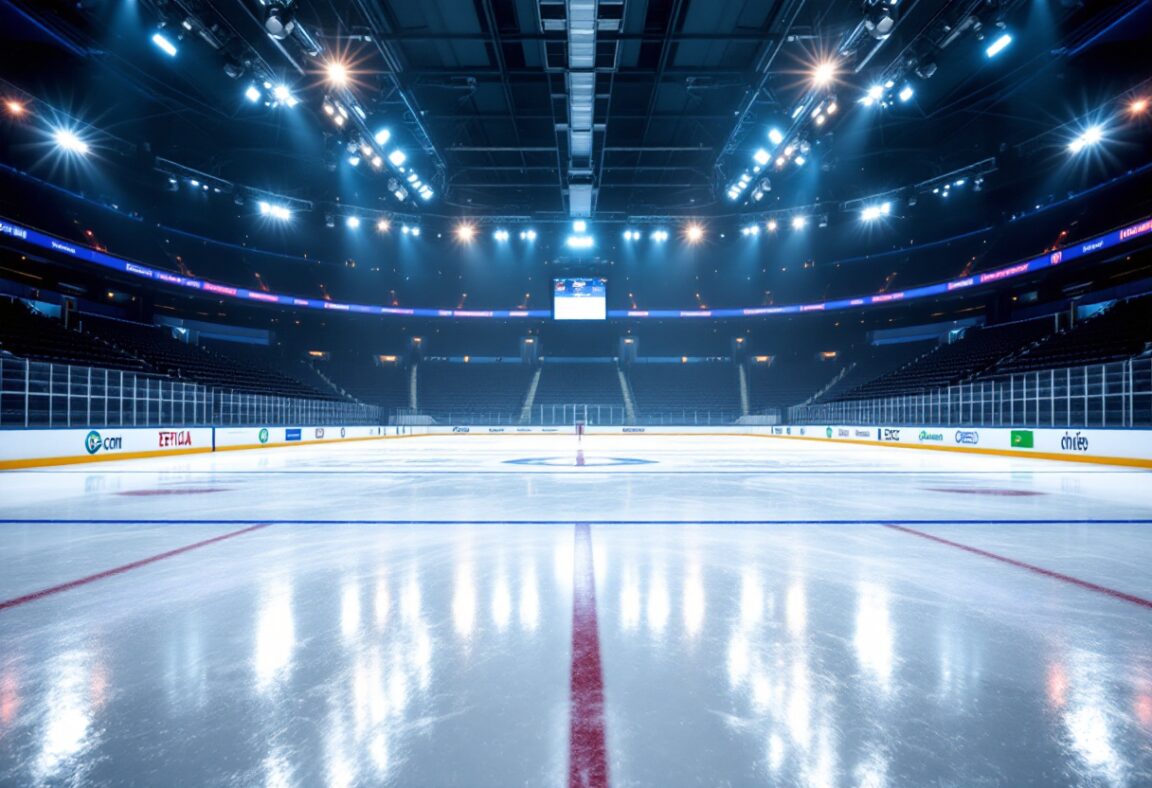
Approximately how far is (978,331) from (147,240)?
43638mm

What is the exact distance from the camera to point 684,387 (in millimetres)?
39062

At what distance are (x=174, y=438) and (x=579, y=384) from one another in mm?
27030

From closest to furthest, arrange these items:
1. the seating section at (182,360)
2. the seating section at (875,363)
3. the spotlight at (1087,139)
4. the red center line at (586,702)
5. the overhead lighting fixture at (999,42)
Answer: the red center line at (586,702)
the overhead lighting fixture at (999,42)
the spotlight at (1087,139)
the seating section at (182,360)
the seating section at (875,363)

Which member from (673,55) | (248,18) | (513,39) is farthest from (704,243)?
(248,18)

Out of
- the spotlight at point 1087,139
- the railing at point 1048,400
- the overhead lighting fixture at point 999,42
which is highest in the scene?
the spotlight at point 1087,139

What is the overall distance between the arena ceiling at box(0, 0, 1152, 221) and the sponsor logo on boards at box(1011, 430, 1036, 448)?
9.81 meters

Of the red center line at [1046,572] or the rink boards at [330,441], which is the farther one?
the rink boards at [330,441]

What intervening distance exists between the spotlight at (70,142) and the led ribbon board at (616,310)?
11.8ft

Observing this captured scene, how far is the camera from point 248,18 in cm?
1197

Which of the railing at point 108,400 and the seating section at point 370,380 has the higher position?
the seating section at point 370,380

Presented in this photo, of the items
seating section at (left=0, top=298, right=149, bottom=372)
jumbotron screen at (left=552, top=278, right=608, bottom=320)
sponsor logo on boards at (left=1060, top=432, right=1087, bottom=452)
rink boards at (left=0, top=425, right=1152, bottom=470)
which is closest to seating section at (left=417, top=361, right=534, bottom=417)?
jumbotron screen at (left=552, top=278, right=608, bottom=320)

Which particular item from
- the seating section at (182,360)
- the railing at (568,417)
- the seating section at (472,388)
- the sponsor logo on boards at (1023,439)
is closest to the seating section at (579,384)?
the seating section at (472,388)

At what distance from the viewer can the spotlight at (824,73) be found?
1229cm

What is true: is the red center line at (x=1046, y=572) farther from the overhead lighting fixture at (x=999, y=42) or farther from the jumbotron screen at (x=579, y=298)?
the jumbotron screen at (x=579, y=298)
